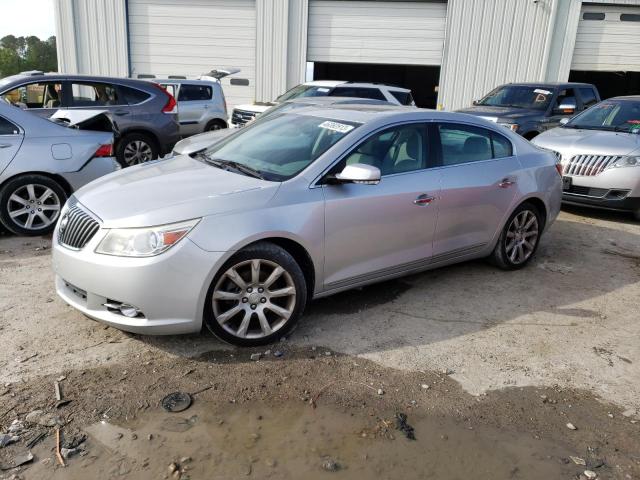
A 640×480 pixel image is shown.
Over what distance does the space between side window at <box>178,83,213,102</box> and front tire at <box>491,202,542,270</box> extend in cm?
882

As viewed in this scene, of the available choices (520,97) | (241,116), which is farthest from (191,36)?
(520,97)

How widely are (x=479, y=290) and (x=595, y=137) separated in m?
4.24

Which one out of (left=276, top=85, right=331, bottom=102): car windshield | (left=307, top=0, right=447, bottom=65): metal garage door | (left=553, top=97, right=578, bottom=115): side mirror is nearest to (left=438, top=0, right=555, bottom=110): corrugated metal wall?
(left=307, top=0, right=447, bottom=65): metal garage door

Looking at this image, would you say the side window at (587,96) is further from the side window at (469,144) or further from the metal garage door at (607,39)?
the side window at (469,144)

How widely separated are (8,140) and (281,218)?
3.75 meters

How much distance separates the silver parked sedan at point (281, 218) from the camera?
3283 millimetres

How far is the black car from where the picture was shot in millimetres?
8562

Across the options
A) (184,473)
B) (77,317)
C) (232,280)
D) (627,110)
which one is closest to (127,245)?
(232,280)

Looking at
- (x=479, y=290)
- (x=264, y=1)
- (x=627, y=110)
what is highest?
(x=264, y=1)

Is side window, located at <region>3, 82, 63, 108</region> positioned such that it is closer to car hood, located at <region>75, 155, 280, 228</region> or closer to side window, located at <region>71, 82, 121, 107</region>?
side window, located at <region>71, 82, 121, 107</region>

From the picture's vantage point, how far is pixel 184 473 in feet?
8.23

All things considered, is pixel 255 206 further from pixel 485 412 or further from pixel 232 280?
pixel 485 412

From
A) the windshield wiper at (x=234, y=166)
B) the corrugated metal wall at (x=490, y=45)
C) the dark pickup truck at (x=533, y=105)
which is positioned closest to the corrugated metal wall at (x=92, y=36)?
the corrugated metal wall at (x=490, y=45)

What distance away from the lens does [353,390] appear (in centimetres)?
322
